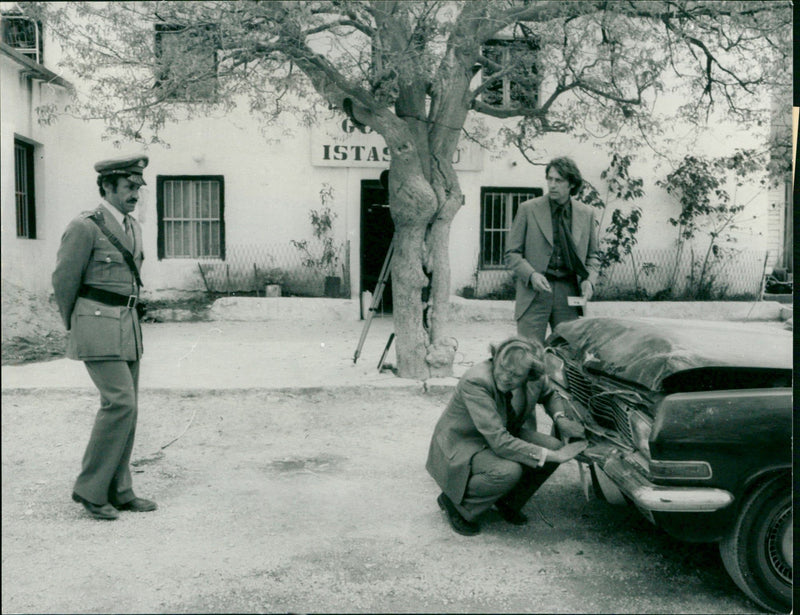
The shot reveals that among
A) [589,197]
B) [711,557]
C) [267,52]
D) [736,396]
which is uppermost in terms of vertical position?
[267,52]

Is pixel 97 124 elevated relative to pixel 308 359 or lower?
elevated

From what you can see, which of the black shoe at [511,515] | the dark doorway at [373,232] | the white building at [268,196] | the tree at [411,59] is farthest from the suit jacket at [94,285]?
the dark doorway at [373,232]

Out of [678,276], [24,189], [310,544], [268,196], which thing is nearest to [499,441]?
[310,544]

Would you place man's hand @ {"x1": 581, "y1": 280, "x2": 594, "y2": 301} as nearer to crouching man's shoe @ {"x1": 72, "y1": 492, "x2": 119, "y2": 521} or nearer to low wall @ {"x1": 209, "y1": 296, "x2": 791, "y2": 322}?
crouching man's shoe @ {"x1": 72, "y1": 492, "x2": 119, "y2": 521}

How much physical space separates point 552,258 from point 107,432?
321 cm

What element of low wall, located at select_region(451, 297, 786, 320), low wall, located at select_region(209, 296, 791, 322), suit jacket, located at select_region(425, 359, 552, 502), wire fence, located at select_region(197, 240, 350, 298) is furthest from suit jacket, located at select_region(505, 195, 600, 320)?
wire fence, located at select_region(197, 240, 350, 298)

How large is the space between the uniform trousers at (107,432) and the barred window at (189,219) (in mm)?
9379

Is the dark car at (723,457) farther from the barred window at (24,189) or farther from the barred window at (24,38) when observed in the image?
the barred window at (24,38)

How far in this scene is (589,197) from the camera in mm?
13820

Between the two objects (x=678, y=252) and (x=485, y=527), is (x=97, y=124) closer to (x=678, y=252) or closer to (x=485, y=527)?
(x=678, y=252)

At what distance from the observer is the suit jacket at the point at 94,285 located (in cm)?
449

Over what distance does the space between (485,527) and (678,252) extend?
10.9 meters

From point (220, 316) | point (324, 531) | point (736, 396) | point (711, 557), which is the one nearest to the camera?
point (736, 396)

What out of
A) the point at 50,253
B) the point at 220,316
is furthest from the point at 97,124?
the point at 220,316
